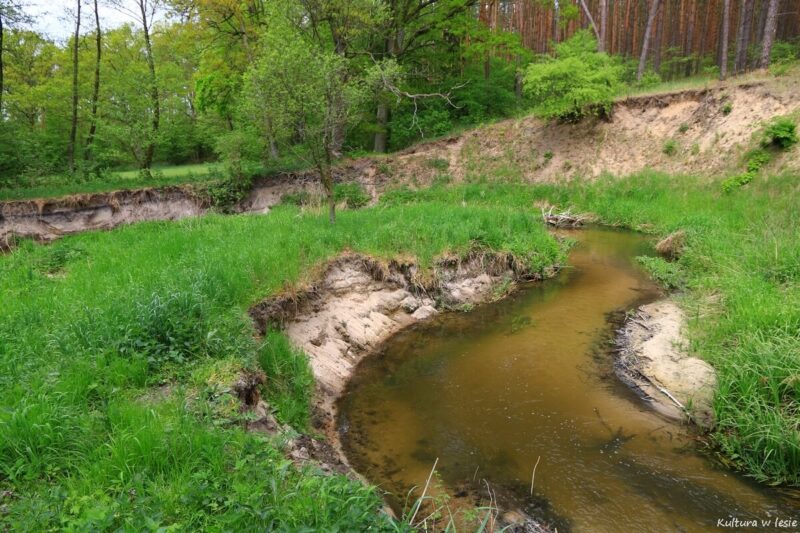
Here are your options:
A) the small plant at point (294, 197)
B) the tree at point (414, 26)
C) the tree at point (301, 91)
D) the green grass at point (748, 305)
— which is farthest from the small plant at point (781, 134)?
the small plant at point (294, 197)

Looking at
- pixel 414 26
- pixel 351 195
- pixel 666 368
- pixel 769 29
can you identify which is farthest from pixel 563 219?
pixel 414 26

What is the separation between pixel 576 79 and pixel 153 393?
21.3 m

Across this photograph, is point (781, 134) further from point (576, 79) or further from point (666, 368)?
point (666, 368)

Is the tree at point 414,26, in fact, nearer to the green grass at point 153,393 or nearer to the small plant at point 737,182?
the small plant at point 737,182

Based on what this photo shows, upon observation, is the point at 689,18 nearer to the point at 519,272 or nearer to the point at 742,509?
the point at 519,272

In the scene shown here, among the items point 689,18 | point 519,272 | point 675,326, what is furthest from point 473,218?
point 689,18

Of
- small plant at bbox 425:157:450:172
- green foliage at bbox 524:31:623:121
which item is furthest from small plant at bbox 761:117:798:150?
small plant at bbox 425:157:450:172

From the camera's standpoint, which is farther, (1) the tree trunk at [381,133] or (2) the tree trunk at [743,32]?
(1) the tree trunk at [381,133]

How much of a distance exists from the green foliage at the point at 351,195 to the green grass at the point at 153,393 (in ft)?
39.4

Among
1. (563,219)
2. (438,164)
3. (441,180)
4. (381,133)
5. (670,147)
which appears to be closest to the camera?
(563,219)

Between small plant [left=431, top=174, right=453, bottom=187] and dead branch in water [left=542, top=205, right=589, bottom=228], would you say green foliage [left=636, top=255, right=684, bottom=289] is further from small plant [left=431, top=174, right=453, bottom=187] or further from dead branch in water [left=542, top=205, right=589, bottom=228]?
small plant [left=431, top=174, right=453, bottom=187]

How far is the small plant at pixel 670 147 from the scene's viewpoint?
63.5 feet

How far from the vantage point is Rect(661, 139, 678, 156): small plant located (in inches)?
762

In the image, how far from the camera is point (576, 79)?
20.3m
